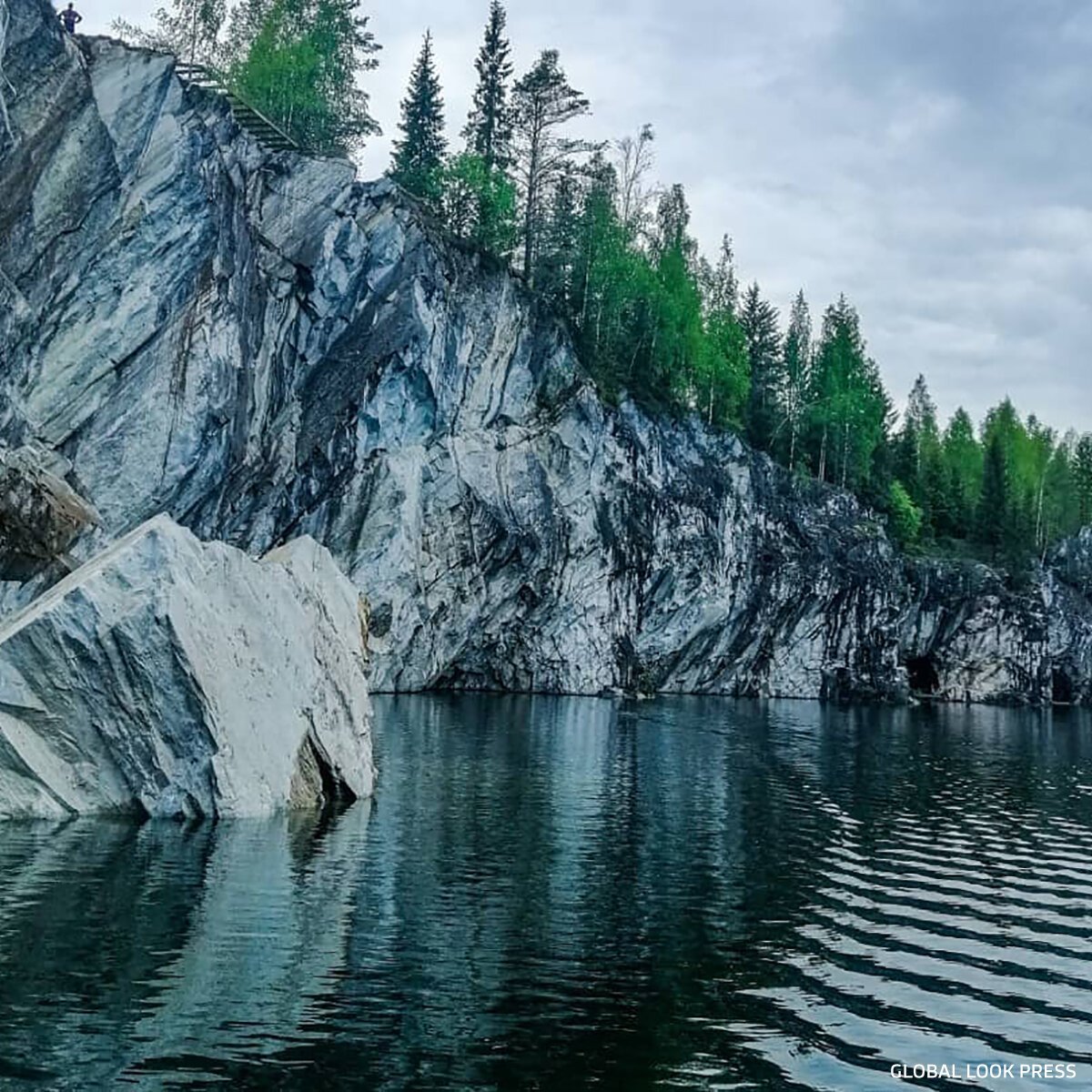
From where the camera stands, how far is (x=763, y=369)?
108 metres

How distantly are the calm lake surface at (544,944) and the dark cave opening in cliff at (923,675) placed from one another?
245ft

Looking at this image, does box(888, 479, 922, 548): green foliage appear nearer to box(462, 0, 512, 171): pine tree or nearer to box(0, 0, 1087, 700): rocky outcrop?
box(0, 0, 1087, 700): rocky outcrop

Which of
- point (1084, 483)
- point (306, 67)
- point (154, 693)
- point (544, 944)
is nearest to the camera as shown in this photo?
point (544, 944)

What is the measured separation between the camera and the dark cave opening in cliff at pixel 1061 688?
108312 millimetres

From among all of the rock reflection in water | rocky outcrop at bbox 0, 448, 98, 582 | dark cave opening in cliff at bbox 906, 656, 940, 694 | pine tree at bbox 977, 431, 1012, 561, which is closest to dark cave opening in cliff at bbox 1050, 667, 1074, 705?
dark cave opening in cliff at bbox 906, 656, 940, 694

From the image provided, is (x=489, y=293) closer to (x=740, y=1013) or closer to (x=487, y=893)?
(x=487, y=893)

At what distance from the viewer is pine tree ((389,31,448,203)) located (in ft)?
266

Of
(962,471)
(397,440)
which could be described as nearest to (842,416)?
(962,471)

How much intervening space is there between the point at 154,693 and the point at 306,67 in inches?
2362

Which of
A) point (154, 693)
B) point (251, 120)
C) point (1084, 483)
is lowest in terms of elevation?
point (154, 693)

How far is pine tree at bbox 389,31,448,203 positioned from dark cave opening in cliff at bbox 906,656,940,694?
5870 centimetres

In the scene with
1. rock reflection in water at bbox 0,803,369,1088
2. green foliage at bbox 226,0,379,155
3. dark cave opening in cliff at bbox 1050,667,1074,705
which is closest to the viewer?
rock reflection in water at bbox 0,803,369,1088

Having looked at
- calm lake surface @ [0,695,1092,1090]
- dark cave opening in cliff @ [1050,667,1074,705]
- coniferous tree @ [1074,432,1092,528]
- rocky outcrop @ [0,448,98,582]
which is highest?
coniferous tree @ [1074,432,1092,528]

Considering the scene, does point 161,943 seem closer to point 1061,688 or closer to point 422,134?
point 422,134
